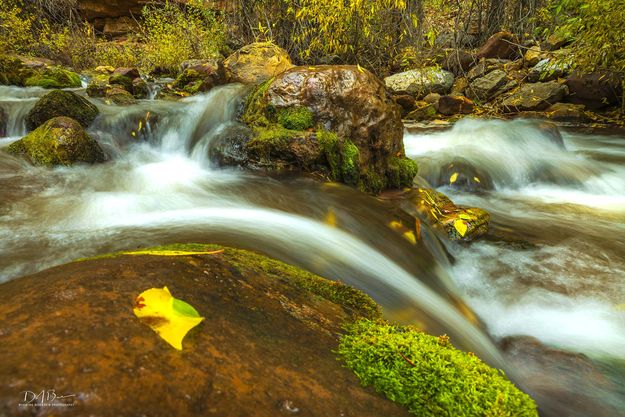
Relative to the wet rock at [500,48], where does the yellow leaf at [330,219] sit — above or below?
below

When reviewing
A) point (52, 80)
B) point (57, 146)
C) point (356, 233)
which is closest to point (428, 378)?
point (356, 233)

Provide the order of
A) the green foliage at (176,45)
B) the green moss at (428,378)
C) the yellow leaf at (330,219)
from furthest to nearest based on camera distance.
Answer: the green foliage at (176,45), the yellow leaf at (330,219), the green moss at (428,378)

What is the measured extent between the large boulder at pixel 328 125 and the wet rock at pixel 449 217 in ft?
2.04

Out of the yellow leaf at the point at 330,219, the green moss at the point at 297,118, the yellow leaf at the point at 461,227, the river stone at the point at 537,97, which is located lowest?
the yellow leaf at the point at 461,227

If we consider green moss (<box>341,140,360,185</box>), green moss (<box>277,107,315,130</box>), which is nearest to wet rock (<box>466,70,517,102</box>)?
green moss (<box>341,140,360,185</box>)

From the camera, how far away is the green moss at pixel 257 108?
5.05 m

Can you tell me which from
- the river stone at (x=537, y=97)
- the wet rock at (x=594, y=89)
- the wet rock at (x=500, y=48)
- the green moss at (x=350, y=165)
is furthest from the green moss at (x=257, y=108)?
the wet rock at (x=500, y=48)

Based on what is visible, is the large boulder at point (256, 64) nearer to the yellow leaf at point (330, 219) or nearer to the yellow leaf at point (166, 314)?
the yellow leaf at point (330, 219)

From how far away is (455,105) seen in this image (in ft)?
33.6

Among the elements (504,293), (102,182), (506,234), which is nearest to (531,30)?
(506,234)

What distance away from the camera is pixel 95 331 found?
986 mm

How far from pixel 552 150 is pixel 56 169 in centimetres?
867

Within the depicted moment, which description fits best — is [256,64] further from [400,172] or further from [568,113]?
[568,113]

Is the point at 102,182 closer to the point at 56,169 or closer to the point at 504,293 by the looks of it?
the point at 56,169
